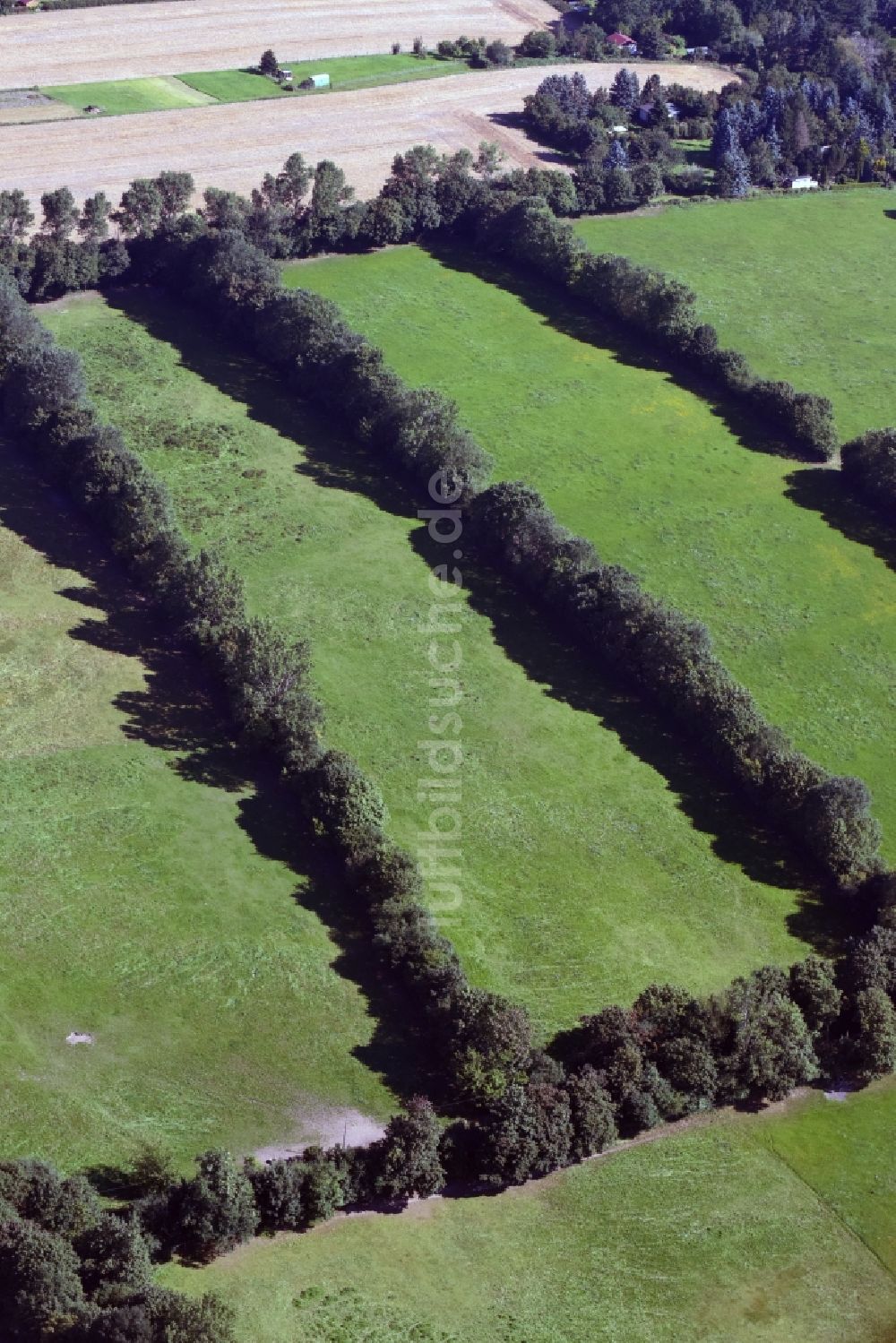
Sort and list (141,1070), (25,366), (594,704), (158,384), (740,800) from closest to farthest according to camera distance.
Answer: (141,1070) < (740,800) < (594,704) < (25,366) < (158,384)

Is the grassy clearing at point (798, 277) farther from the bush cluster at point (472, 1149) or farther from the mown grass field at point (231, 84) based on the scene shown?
the bush cluster at point (472, 1149)

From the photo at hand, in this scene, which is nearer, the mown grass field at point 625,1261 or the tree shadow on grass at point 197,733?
the mown grass field at point 625,1261

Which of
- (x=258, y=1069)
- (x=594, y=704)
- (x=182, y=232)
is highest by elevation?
(x=182, y=232)

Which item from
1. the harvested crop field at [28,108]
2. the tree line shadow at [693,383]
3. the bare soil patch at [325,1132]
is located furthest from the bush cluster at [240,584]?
the harvested crop field at [28,108]

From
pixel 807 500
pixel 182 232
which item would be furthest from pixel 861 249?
pixel 182 232

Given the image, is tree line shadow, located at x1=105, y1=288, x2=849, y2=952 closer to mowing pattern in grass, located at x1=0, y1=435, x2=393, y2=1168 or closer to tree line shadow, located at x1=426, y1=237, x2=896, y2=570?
mowing pattern in grass, located at x1=0, y1=435, x2=393, y2=1168

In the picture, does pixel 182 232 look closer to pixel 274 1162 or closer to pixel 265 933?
pixel 265 933
